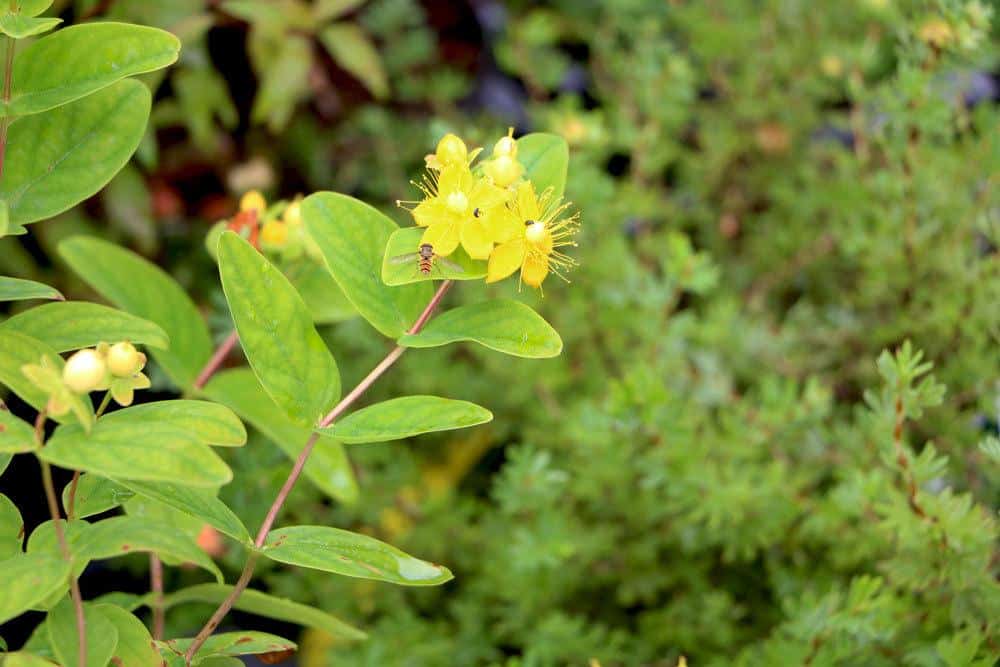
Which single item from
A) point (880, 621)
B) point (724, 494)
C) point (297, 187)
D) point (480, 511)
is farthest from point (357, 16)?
point (880, 621)

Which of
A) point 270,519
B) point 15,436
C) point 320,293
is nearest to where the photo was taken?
point 15,436

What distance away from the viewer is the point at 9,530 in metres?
0.58

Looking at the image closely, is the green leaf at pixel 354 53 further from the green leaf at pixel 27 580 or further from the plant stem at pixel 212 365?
the green leaf at pixel 27 580

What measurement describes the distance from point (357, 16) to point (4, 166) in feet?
3.71

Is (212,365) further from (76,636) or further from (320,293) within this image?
(76,636)

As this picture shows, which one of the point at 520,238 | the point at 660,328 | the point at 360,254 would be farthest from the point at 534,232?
the point at 660,328

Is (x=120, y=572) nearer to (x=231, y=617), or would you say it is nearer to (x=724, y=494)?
(x=231, y=617)

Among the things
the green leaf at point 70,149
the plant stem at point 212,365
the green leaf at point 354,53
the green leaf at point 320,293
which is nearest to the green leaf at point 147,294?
the plant stem at point 212,365

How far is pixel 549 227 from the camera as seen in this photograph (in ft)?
2.34

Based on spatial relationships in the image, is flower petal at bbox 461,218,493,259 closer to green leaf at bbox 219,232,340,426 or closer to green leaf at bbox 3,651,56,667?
green leaf at bbox 219,232,340,426

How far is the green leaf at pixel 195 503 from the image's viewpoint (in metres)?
0.54

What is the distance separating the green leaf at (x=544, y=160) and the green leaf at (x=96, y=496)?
12.9 inches

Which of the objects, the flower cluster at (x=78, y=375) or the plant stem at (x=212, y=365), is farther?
the plant stem at (x=212, y=365)

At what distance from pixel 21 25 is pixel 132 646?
35 cm
